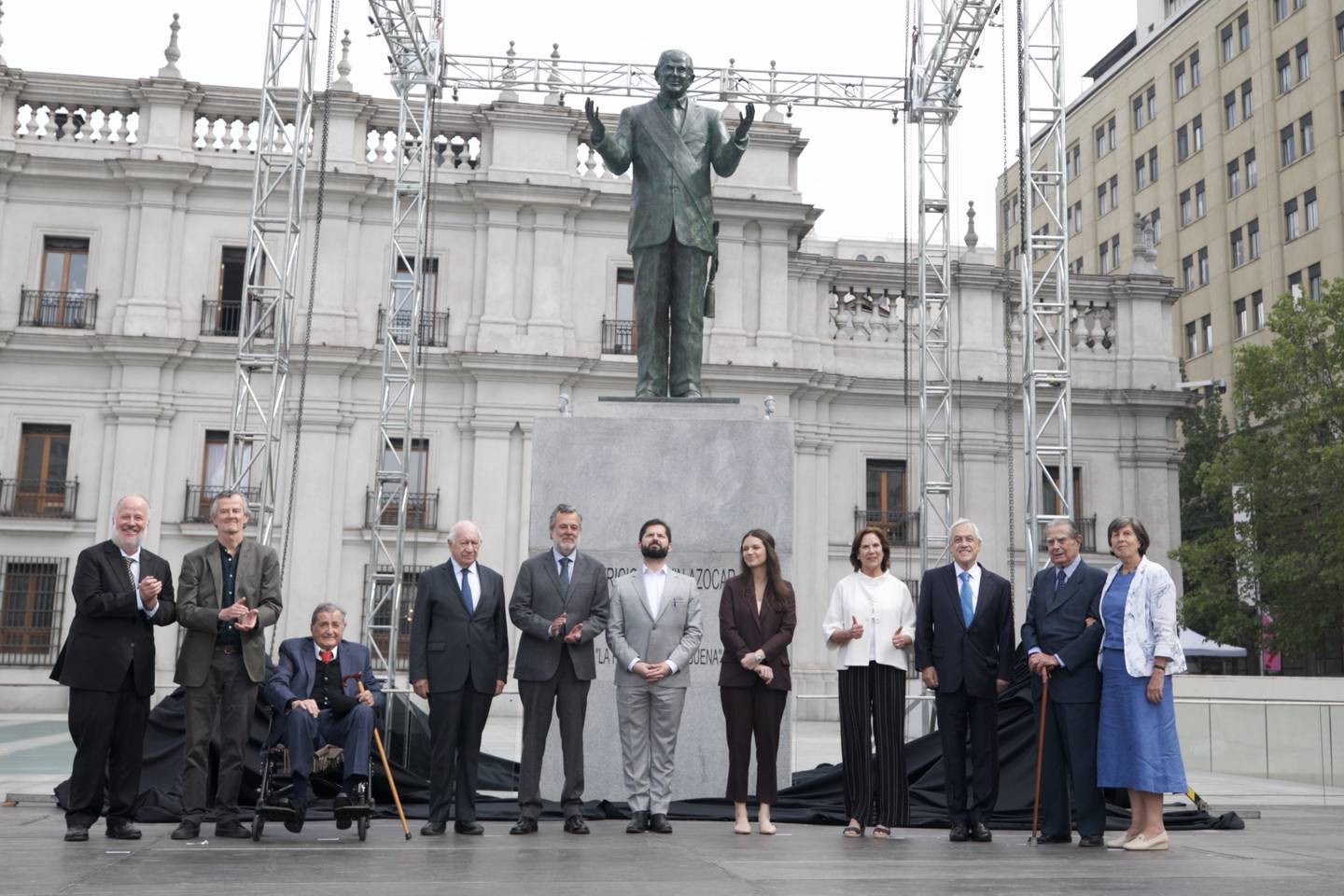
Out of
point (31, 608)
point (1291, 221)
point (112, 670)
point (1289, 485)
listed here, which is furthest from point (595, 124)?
point (1291, 221)

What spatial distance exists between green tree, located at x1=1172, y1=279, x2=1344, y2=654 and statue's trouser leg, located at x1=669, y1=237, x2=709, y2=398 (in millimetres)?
19681

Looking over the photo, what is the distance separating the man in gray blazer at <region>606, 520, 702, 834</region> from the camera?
6.88 meters

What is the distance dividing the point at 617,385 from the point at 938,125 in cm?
782

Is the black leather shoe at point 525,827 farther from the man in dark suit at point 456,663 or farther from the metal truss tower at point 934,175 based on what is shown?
the metal truss tower at point 934,175

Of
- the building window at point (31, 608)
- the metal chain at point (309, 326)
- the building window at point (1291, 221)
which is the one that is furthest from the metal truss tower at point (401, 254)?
the building window at point (1291, 221)

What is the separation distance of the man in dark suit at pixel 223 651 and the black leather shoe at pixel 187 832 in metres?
0.06

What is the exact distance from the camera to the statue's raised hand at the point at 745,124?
8047mm

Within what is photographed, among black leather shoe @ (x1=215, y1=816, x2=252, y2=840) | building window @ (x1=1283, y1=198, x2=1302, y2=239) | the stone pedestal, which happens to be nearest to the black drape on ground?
the stone pedestal

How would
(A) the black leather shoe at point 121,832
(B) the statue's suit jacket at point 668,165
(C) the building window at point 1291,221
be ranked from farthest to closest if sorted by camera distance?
(C) the building window at point 1291,221
(B) the statue's suit jacket at point 668,165
(A) the black leather shoe at point 121,832

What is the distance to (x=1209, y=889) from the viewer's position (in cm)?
490

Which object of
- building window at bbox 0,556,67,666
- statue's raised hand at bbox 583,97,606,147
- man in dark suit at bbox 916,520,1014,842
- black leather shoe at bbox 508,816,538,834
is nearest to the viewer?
black leather shoe at bbox 508,816,538,834

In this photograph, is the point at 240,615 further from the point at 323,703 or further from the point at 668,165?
the point at 668,165

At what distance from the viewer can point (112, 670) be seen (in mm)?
6473

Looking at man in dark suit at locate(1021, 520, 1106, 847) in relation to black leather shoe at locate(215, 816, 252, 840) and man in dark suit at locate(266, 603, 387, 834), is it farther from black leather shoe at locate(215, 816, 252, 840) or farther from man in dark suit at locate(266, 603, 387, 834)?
black leather shoe at locate(215, 816, 252, 840)
